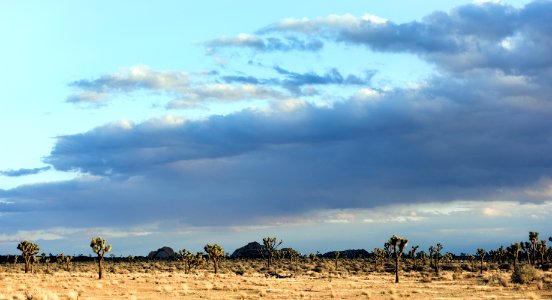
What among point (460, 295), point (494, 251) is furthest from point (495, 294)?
point (494, 251)

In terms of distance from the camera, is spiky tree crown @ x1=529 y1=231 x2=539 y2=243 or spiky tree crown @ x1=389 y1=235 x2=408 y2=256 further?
spiky tree crown @ x1=529 y1=231 x2=539 y2=243

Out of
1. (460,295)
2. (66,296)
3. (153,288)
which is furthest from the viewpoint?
(153,288)

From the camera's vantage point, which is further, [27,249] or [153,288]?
[27,249]

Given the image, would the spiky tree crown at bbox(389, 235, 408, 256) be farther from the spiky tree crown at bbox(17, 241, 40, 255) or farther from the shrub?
the spiky tree crown at bbox(17, 241, 40, 255)

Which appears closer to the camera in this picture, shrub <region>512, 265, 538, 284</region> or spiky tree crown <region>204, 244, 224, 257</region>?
shrub <region>512, 265, 538, 284</region>

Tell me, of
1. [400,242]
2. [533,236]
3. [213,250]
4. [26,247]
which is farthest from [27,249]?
[533,236]

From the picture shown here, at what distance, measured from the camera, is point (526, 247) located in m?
126

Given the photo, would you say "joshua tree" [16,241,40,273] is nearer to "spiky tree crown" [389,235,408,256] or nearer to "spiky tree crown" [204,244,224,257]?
"spiky tree crown" [204,244,224,257]

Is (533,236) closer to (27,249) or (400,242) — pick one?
(400,242)

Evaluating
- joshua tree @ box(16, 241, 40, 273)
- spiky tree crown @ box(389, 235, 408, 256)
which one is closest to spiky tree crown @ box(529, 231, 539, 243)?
Answer: spiky tree crown @ box(389, 235, 408, 256)

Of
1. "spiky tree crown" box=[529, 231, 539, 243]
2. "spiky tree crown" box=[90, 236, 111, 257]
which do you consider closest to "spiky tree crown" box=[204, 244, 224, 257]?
"spiky tree crown" box=[90, 236, 111, 257]

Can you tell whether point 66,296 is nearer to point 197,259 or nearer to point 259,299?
point 259,299

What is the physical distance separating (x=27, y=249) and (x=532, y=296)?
3420 inches

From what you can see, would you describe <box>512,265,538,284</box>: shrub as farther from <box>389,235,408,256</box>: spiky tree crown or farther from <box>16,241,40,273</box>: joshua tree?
<box>16,241,40,273</box>: joshua tree
